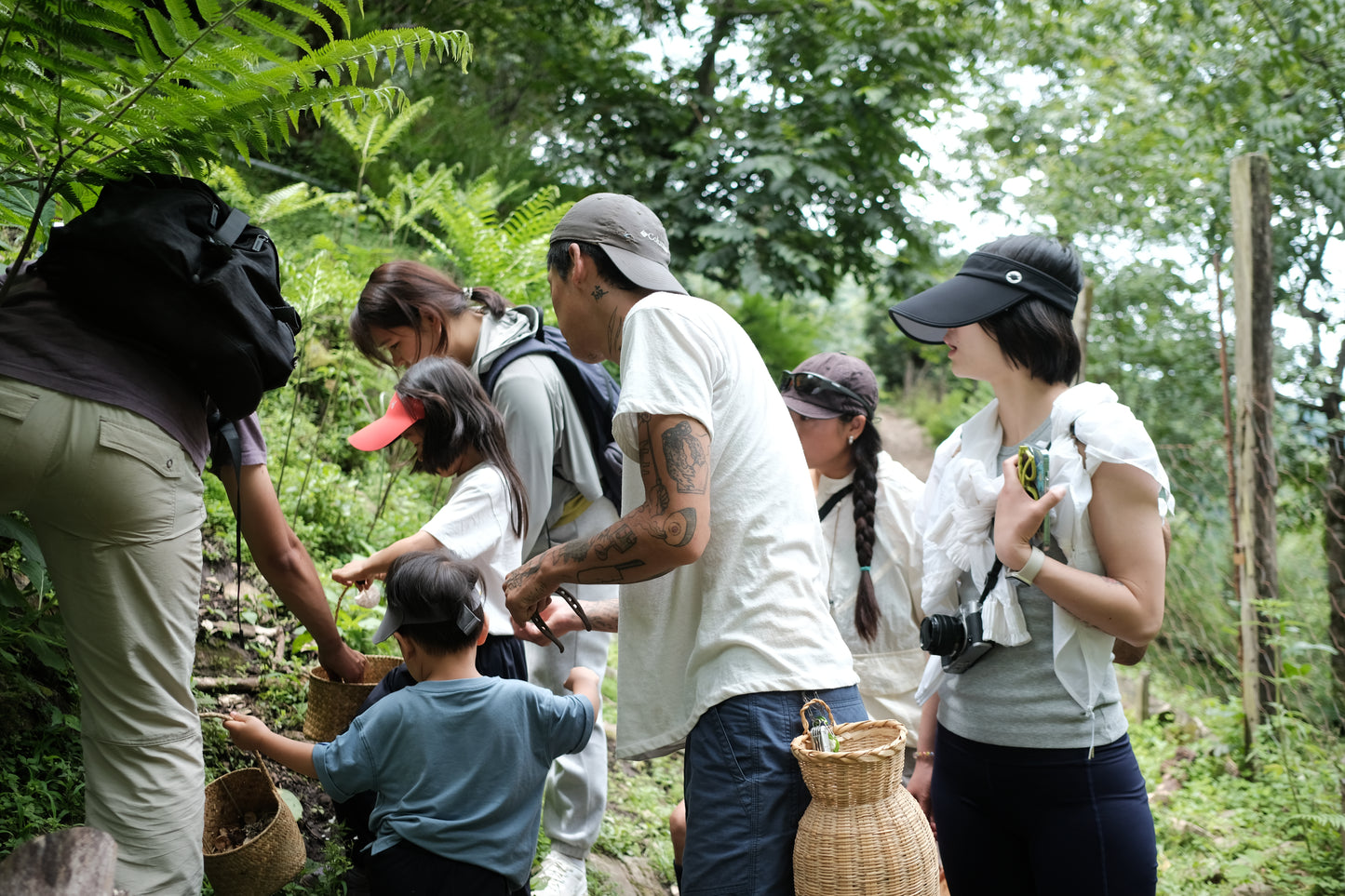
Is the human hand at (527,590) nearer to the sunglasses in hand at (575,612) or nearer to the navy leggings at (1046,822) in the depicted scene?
the sunglasses in hand at (575,612)

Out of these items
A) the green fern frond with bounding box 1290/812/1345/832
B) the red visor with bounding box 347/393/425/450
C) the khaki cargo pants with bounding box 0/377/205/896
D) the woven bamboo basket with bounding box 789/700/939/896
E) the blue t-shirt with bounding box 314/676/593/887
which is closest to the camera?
the woven bamboo basket with bounding box 789/700/939/896

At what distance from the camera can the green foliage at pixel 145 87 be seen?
81.0 inches

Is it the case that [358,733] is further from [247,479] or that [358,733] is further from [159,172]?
[159,172]

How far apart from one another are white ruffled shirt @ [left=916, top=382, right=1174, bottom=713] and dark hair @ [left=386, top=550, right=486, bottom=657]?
48.4 inches

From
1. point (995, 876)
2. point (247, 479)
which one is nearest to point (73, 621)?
point (247, 479)

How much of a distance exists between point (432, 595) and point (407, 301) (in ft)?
4.36

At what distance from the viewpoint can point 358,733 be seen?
7.48ft

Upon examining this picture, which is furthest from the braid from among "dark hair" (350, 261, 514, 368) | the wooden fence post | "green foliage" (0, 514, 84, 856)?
the wooden fence post

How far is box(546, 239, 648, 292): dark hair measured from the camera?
2102 millimetres

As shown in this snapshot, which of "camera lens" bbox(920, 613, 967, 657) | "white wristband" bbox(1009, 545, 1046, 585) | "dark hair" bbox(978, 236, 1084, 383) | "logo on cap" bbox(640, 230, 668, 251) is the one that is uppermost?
"logo on cap" bbox(640, 230, 668, 251)

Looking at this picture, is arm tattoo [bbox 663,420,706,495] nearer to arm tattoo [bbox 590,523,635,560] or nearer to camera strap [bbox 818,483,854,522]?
arm tattoo [bbox 590,523,635,560]

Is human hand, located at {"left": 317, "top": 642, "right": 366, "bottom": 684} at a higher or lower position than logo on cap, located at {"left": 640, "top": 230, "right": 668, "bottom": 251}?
lower

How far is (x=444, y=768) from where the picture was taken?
227 centimetres

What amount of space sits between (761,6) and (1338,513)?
649 centimetres
